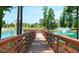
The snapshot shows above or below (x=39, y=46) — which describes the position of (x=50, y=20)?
above

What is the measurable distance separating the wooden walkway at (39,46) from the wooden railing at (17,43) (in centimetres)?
5

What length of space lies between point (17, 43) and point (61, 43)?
0.44 metres

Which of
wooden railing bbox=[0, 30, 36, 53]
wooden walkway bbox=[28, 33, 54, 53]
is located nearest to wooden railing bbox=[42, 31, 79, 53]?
wooden walkway bbox=[28, 33, 54, 53]

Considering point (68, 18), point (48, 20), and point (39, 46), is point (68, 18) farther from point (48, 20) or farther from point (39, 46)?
point (39, 46)

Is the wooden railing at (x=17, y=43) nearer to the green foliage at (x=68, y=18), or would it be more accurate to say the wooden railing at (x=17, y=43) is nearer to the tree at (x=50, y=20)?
the tree at (x=50, y=20)

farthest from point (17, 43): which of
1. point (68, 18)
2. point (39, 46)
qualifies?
point (68, 18)

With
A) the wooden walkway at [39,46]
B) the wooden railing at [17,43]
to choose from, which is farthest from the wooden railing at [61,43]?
the wooden railing at [17,43]

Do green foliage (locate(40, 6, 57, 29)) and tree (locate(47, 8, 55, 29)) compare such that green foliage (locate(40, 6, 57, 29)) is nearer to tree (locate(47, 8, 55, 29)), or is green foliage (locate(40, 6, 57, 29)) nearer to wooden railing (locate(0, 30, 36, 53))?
tree (locate(47, 8, 55, 29))

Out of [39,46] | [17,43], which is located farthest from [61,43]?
[17,43]

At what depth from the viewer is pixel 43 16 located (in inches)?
86.3

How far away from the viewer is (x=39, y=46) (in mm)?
2246
